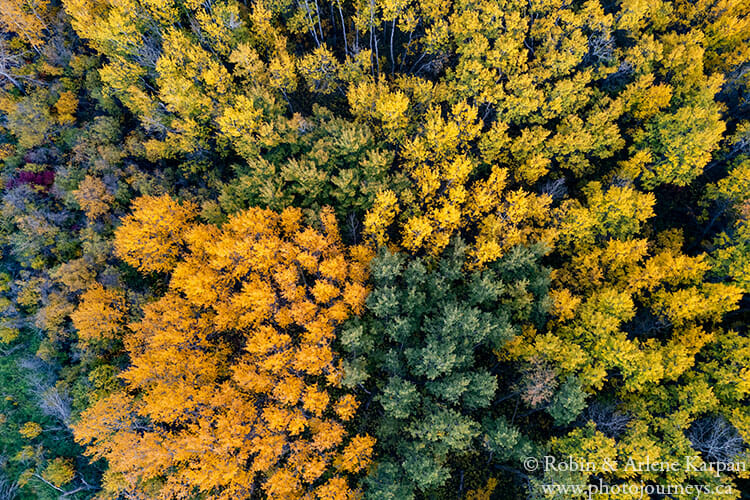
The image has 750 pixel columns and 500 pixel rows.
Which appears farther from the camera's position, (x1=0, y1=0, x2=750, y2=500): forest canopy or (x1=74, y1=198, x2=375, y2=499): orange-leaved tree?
(x1=0, y1=0, x2=750, y2=500): forest canopy

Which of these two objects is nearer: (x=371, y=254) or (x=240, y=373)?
(x=240, y=373)

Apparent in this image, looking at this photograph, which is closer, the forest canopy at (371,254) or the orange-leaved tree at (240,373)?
the orange-leaved tree at (240,373)

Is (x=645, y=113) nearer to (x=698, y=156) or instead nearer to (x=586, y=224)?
(x=698, y=156)

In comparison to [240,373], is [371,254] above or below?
above

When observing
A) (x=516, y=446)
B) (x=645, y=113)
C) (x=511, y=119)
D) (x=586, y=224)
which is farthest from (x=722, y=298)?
(x=511, y=119)
